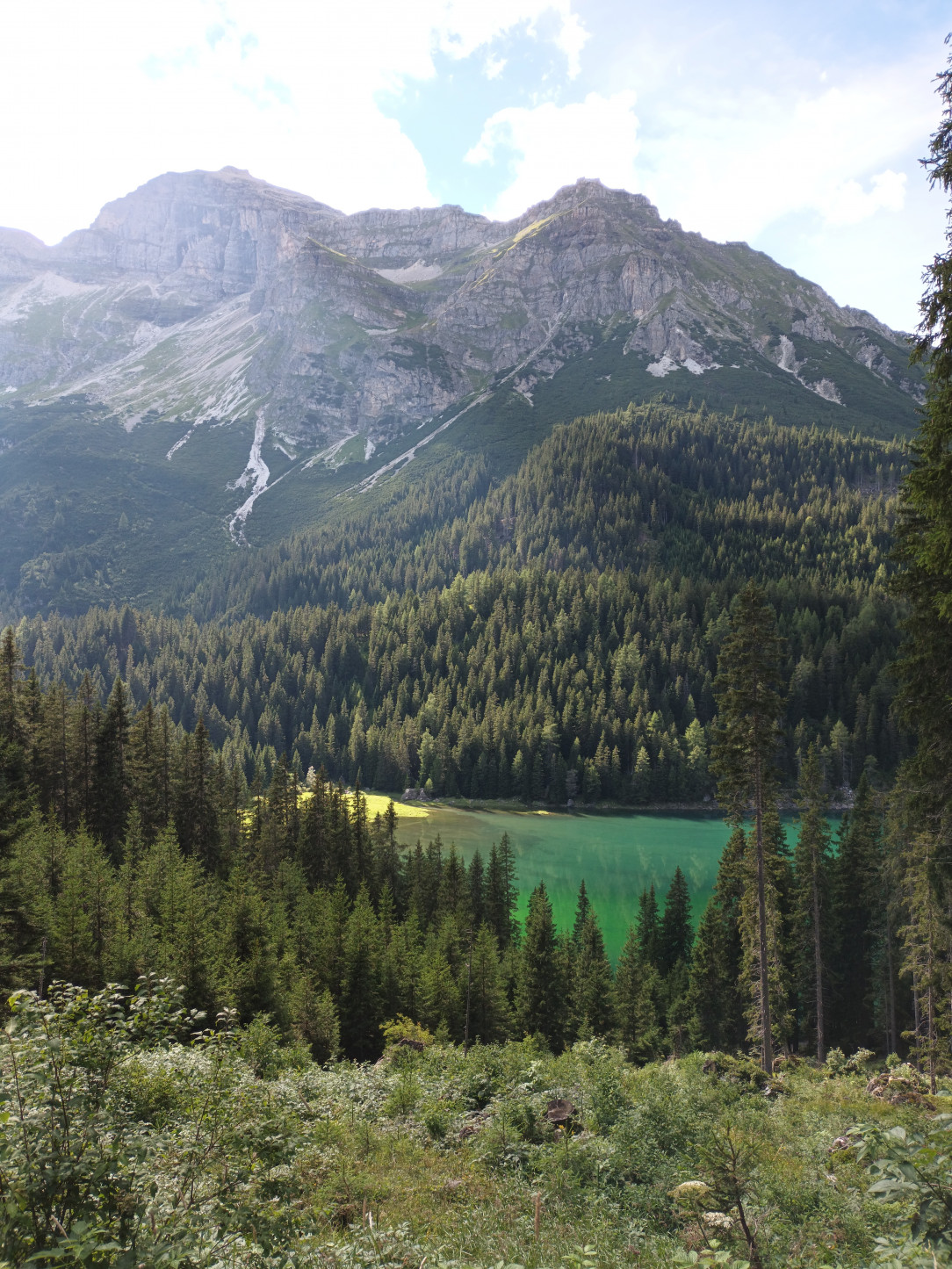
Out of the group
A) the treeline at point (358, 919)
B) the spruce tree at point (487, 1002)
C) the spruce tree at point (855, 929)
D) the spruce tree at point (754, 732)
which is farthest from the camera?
the spruce tree at point (855, 929)

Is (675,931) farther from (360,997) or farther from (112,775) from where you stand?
(112,775)

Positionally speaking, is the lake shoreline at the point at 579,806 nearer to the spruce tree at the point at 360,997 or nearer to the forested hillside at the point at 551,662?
the forested hillside at the point at 551,662

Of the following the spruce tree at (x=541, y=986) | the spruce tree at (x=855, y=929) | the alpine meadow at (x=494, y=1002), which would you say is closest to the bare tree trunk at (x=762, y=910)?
the alpine meadow at (x=494, y=1002)

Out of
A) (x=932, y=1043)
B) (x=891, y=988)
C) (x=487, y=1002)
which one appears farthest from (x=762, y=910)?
(x=487, y=1002)

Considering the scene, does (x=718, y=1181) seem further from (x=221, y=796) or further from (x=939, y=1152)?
(x=221, y=796)

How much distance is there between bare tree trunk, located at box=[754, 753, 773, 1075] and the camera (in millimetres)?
23406

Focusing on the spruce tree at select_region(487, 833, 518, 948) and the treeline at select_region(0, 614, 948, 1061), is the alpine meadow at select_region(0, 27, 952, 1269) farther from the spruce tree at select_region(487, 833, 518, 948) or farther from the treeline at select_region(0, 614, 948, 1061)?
the spruce tree at select_region(487, 833, 518, 948)

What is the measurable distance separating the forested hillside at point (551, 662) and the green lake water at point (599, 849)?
37.2 feet

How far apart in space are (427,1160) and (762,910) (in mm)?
16829

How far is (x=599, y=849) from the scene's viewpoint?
87.3m

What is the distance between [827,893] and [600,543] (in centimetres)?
15338

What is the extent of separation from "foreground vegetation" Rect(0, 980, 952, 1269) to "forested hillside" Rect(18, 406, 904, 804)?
102m

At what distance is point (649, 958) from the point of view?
165ft

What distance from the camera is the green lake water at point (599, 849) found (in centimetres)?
6700
